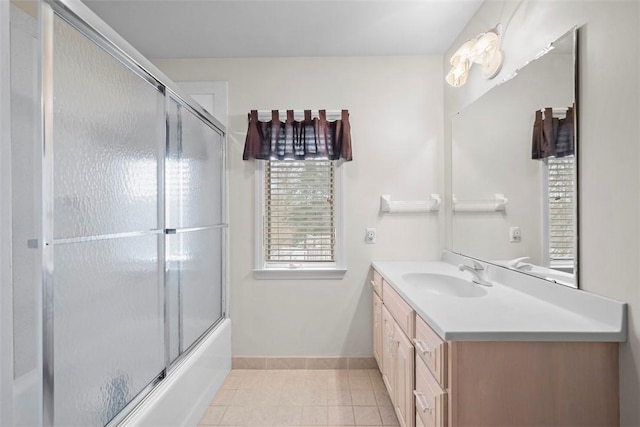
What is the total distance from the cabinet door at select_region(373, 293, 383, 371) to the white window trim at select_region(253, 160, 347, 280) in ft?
1.15

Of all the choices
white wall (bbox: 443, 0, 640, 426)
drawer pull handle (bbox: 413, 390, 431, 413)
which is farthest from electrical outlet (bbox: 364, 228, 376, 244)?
white wall (bbox: 443, 0, 640, 426)

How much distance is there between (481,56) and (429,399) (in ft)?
6.02

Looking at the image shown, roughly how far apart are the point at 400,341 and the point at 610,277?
0.94 meters

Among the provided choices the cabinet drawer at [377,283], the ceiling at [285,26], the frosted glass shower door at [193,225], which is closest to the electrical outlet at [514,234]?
the cabinet drawer at [377,283]

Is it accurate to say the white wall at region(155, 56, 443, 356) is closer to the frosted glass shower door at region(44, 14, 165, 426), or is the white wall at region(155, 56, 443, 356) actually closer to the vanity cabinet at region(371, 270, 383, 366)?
the vanity cabinet at region(371, 270, 383, 366)

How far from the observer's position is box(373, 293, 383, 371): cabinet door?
236cm

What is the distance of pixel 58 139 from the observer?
Answer: 106cm

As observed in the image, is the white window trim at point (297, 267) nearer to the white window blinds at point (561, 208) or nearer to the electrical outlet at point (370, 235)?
the electrical outlet at point (370, 235)

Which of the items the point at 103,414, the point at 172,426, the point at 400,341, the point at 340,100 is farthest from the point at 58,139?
the point at 340,100

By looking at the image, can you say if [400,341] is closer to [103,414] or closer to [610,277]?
→ [610,277]

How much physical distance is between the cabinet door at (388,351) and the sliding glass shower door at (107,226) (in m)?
1.17

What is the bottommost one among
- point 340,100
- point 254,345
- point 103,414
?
point 254,345

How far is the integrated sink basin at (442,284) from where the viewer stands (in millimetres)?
1933

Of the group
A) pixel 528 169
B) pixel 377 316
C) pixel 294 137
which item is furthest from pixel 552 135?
pixel 294 137
